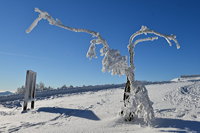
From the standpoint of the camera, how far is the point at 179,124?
5.27 meters

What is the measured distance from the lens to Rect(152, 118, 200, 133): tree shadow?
4919 mm

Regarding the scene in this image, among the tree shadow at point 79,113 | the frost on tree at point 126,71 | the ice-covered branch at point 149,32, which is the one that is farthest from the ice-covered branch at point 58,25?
the tree shadow at point 79,113

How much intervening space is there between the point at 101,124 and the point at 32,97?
5550mm

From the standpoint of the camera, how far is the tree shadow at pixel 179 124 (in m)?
4.92

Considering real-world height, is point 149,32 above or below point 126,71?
above

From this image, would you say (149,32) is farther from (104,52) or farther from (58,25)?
(58,25)

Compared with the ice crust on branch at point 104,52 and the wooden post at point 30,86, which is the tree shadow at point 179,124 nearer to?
the ice crust on branch at point 104,52

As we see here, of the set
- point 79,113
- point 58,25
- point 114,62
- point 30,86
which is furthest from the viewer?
point 30,86

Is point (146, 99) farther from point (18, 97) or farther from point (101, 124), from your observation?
point (18, 97)

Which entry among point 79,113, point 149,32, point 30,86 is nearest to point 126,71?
point 149,32

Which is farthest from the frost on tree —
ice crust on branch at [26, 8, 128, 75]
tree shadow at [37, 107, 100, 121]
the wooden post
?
the wooden post

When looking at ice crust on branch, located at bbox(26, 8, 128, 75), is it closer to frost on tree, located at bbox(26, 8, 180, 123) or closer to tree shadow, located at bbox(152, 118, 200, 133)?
frost on tree, located at bbox(26, 8, 180, 123)

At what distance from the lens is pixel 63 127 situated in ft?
18.5

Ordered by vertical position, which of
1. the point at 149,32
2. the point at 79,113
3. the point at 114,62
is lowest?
the point at 79,113
